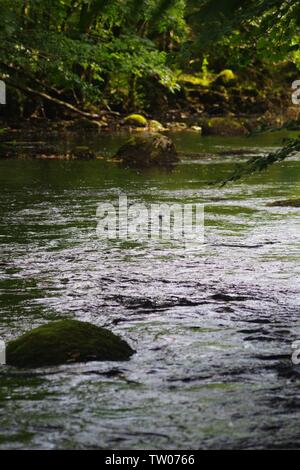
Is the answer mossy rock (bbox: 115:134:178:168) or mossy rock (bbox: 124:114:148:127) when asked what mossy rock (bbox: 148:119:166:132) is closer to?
mossy rock (bbox: 124:114:148:127)

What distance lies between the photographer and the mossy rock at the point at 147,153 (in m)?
23.1

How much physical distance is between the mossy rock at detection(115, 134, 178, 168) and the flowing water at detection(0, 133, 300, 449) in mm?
6755

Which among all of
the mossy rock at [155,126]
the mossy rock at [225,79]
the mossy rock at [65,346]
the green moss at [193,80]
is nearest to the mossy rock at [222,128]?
the mossy rock at [155,126]

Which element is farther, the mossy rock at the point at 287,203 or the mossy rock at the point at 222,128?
the mossy rock at the point at 222,128

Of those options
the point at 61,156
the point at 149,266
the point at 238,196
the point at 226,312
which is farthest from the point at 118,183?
the point at 226,312

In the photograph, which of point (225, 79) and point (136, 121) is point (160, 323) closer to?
point (136, 121)

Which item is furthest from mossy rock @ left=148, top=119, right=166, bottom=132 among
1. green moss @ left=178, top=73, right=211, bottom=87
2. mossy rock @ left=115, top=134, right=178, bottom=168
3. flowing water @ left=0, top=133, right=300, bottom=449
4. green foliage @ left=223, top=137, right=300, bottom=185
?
green foliage @ left=223, top=137, right=300, bottom=185

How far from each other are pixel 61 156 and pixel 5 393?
1816 cm

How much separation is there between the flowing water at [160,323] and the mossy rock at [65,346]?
A: 14 centimetres

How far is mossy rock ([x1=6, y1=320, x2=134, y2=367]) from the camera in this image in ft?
22.7

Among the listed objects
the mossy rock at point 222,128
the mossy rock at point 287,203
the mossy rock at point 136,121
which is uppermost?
the mossy rock at point 136,121

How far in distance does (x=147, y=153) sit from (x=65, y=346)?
16.6m

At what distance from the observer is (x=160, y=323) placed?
802 cm

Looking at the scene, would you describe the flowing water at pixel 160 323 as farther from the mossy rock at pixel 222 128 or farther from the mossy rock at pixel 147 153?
the mossy rock at pixel 222 128
